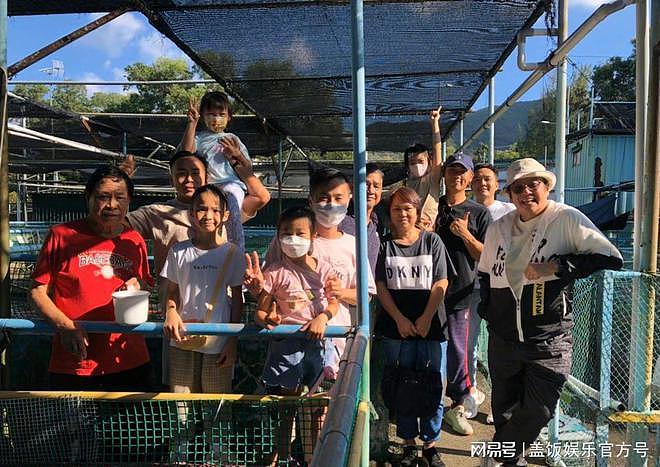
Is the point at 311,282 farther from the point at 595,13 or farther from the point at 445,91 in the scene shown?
the point at 445,91

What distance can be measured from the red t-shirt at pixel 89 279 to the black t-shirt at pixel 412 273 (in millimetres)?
1344

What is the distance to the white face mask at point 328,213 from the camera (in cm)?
279

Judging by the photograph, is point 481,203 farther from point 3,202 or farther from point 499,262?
point 3,202

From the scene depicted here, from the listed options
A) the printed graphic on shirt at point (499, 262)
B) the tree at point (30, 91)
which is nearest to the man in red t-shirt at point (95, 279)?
the printed graphic on shirt at point (499, 262)

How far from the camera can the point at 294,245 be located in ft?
8.51

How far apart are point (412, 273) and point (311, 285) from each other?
0.72 metres

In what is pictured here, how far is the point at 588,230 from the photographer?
263 cm

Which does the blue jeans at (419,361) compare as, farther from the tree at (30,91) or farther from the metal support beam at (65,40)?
the tree at (30,91)

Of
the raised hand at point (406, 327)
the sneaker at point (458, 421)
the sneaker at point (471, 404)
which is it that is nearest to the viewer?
the raised hand at point (406, 327)

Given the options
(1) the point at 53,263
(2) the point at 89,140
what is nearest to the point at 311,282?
(1) the point at 53,263

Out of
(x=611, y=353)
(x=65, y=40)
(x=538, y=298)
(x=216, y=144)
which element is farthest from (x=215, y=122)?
(x=611, y=353)

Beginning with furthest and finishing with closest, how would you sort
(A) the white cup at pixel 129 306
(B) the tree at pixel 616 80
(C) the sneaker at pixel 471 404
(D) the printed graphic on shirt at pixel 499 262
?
1. (B) the tree at pixel 616 80
2. (C) the sneaker at pixel 471 404
3. (D) the printed graphic on shirt at pixel 499 262
4. (A) the white cup at pixel 129 306

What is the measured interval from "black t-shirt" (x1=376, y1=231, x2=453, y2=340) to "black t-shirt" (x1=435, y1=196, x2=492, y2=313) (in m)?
0.47

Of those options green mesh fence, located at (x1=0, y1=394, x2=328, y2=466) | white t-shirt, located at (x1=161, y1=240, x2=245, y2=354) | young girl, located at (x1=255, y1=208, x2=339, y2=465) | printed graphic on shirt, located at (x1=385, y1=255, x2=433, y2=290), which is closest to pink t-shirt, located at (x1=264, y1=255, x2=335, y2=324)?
young girl, located at (x1=255, y1=208, x2=339, y2=465)
